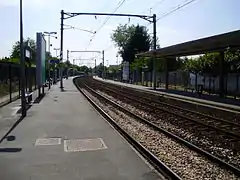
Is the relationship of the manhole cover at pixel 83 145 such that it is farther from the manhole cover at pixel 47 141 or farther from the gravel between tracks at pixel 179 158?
the gravel between tracks at pixel 179 158

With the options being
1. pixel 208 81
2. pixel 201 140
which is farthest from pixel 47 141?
pixel 208 81

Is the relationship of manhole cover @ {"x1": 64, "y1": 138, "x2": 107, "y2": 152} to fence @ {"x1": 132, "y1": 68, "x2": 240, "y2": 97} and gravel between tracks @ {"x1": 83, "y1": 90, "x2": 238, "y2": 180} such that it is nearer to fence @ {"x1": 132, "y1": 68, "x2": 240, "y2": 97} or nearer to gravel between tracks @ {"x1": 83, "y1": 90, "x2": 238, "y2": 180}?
gravel between tracks @ {"x1": 83, "y1": 90, "x2": 238, "y2": 180}

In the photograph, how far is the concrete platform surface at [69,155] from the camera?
7953mm

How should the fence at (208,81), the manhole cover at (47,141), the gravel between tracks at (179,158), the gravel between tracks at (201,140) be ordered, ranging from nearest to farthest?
1. the gravel between tracks at (179,158)
2. the gravel between tracks at (201,140)
3. the manhole cover at (47,141)
4. the fence at (208,81)

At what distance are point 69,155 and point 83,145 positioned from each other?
1444 mm

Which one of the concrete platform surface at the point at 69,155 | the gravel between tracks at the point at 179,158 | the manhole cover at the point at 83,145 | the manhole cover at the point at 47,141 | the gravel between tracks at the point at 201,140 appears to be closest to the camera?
the concrete platform surface at the point at 69,155

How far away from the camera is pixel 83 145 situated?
11.2m

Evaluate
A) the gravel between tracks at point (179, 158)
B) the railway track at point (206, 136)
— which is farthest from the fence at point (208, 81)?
the gravel between tracks at point (179, 158)

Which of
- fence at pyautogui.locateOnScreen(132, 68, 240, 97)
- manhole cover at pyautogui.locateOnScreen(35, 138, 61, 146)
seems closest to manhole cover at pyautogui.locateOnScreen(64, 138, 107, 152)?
manhole cover at pyautogui.locateOnScreen(35, 138, 61, 146)

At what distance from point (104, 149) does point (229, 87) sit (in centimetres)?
2935

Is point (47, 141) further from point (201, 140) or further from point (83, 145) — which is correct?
point (201, 140)

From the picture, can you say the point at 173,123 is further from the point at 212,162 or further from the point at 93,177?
the point at 93,177

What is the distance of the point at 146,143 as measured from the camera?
12.1 meters

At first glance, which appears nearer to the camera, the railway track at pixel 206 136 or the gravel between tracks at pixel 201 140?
the gravel between tracks at pixel 201 140
